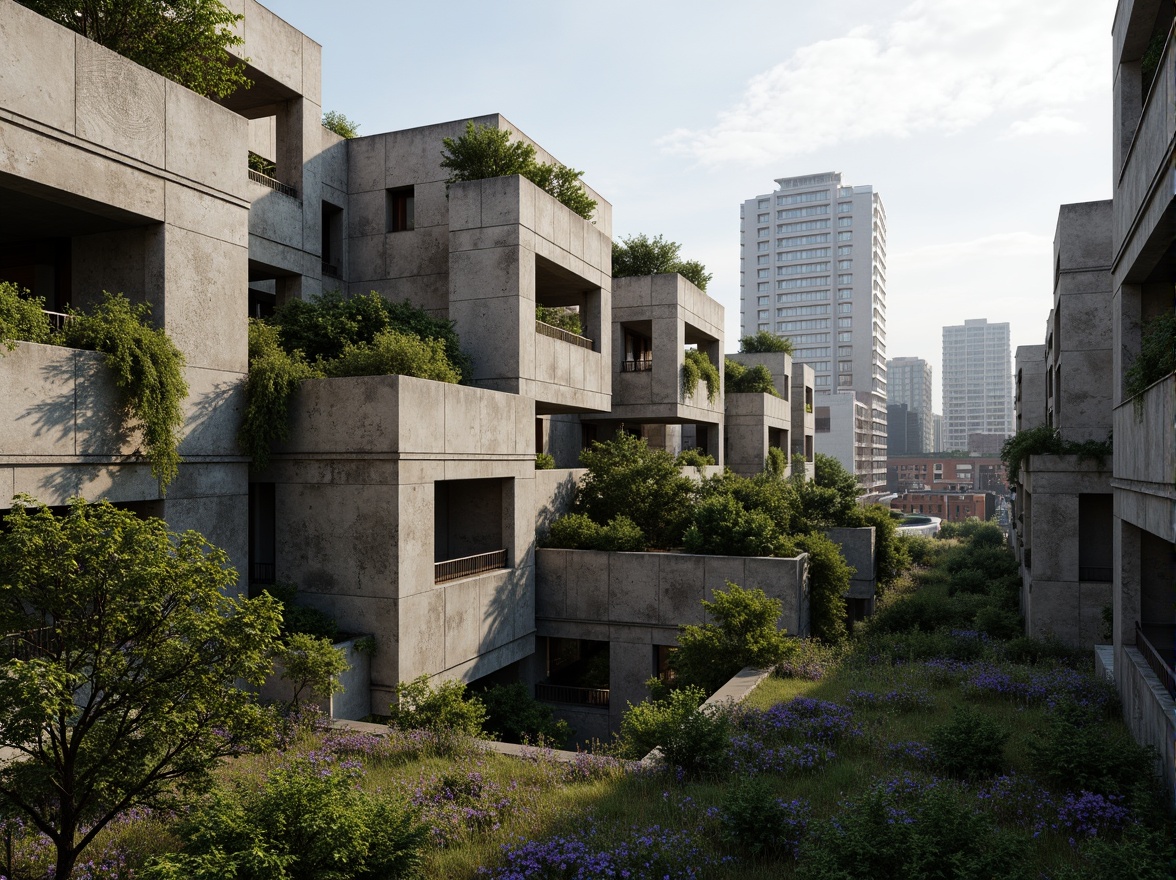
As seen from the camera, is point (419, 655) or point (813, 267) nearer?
point (419, 655)

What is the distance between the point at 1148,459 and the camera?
1063 cm

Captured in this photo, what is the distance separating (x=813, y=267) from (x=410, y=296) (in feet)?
490

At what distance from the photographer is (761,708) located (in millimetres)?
13969

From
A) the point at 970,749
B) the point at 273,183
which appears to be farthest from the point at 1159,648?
the point at 273,183

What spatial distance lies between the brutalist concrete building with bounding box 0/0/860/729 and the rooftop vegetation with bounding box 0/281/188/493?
0.33 metres

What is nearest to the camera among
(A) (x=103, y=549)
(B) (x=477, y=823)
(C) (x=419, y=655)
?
(A) (x=103, y=549)

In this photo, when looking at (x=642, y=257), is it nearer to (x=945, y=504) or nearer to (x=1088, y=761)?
(x=1088, y=761)

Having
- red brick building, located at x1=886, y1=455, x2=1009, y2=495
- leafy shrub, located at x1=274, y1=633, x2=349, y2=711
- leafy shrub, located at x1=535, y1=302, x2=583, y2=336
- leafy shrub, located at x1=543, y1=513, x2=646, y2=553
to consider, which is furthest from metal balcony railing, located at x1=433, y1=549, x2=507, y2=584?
red brick building, located at x1=886, y1=455, x2=1009, y2=495

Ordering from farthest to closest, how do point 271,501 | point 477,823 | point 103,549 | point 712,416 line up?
point 712,416
point 271,501
point 477,823
point 103,549

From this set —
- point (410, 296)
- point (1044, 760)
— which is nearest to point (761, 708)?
point (1044, 760)

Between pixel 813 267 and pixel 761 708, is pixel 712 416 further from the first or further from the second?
pixel 813 267

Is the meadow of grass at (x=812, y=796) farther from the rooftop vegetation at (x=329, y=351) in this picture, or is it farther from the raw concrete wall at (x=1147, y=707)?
the rooftop vegetation at (x=329, y=351)

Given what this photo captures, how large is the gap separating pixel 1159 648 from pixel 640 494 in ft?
42.6

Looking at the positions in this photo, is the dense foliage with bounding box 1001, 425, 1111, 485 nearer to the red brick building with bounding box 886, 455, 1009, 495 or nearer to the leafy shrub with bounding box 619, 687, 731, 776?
the leafy shrub with bounding box 619, 687, 731, 776
